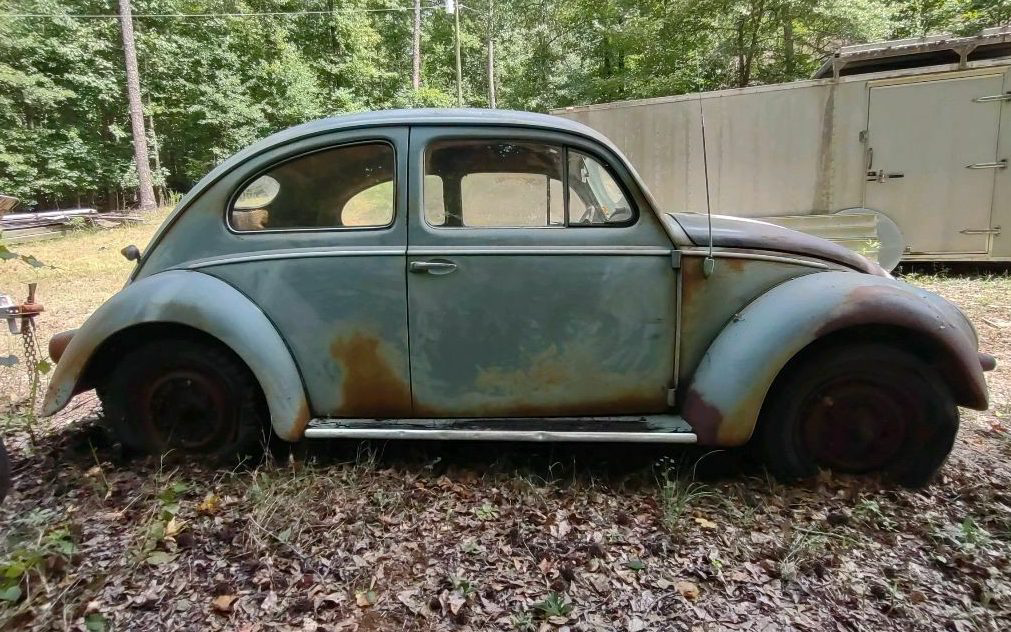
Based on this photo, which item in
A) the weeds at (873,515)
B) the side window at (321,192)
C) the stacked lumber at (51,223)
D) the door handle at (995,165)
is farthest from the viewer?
the stacked lumber at (51,223)

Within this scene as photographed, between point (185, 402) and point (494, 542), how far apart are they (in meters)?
1.78

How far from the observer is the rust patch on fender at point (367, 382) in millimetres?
2967

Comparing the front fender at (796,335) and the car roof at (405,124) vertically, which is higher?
the car roof at (405,124)

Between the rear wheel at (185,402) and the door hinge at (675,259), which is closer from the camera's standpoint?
the door hinge at (675,259)

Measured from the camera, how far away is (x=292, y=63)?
22.6m

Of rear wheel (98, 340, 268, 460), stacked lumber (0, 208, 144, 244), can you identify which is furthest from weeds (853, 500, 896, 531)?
stacked lumber (0, 208, 144, 244)

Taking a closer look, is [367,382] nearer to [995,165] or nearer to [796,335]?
[796,335]

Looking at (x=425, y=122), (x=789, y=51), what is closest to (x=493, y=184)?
(x=425, y=122)

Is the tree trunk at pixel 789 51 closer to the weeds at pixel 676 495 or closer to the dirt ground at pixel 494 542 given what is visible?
the dirt ground at pixel 494 542

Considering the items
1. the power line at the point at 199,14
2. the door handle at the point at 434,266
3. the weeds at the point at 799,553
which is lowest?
the weeds at the point at 799,553

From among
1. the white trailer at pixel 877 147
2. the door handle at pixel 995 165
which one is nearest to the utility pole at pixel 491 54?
the white trailer at pixel 877 147

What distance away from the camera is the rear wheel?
3.07m

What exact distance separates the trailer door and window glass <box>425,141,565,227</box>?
21.7 feet

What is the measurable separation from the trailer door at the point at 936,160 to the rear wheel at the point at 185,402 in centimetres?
790
